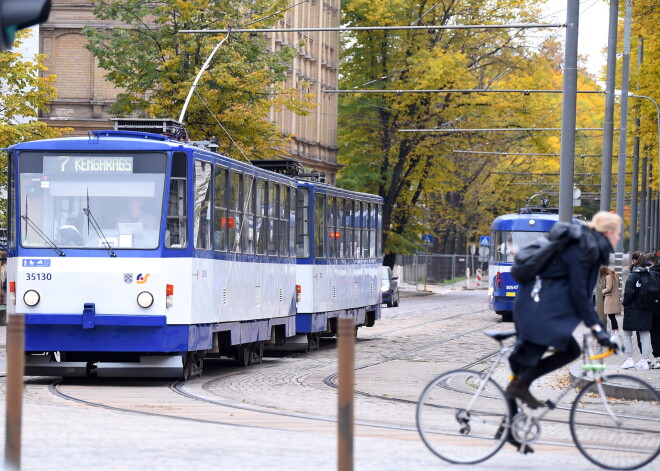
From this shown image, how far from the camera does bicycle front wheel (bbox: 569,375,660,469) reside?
387 inches

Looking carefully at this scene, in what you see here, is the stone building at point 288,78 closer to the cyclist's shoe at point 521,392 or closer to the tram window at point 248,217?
the tram window at point 248,217

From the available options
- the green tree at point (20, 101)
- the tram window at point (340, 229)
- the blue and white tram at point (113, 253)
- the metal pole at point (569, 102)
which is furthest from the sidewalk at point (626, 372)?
the green tree at point (20, 101)

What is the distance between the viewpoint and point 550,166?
7475 cm

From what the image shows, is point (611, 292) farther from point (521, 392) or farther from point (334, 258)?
point (521, 392)

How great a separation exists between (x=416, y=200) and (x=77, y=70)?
1559 cm

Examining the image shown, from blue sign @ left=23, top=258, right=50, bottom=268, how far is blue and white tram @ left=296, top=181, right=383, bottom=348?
887cm

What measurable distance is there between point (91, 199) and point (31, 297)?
4.33ft

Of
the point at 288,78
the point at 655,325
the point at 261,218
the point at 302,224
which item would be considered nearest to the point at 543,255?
the point at 655,325

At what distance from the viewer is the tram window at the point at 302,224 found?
26.1m

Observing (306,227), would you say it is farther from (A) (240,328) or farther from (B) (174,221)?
(B) (174,221)

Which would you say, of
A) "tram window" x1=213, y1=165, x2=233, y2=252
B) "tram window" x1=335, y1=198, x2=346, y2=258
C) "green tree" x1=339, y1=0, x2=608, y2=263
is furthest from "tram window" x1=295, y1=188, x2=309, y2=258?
"green tree" x1=339, y1=0, x2=608, y2=263

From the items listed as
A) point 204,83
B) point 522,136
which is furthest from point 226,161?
point 522,136

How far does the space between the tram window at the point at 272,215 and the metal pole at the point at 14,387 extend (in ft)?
47.2

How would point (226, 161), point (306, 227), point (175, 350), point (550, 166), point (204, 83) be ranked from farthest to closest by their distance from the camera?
point (550, 166) < point (204, 83) < point (306, 227) < point (226, 161) < point (175, 350)
